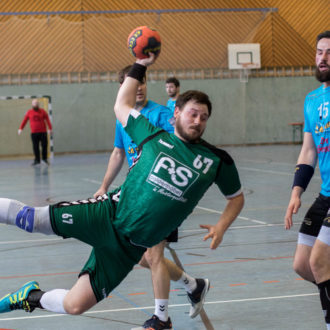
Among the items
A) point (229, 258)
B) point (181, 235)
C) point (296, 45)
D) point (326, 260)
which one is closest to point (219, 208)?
point (181, 235)

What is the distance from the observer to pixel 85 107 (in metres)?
25.2

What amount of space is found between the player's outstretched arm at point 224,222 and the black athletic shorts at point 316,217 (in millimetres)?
494

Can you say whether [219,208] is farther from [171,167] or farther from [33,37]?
[33,37]

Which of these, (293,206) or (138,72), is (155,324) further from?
(138,72)

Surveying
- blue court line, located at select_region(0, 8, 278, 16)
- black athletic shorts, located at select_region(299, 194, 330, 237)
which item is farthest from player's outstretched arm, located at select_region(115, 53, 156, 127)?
blue court line, located at select_region(0, 8, 278, 16)

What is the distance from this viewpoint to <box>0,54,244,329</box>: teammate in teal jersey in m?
3.85

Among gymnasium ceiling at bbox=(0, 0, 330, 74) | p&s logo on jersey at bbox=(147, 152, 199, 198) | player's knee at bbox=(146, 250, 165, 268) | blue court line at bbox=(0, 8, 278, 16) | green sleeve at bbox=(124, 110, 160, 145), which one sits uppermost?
blue court line at bbox=(0, 8, 278, 16)

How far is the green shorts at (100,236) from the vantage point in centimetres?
390

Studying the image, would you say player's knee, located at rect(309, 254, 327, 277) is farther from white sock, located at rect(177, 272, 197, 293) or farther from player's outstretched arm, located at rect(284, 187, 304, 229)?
white sock, located at rect(177, 272, 197, 293)

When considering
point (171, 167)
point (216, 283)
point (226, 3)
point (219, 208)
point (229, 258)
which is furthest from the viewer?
point (226, 3)

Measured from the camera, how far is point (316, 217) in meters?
4.22

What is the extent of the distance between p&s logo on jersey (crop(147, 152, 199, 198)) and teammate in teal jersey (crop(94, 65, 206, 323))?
0.63 m

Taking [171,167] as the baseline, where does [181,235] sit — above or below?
below

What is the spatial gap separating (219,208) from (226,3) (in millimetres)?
17020
